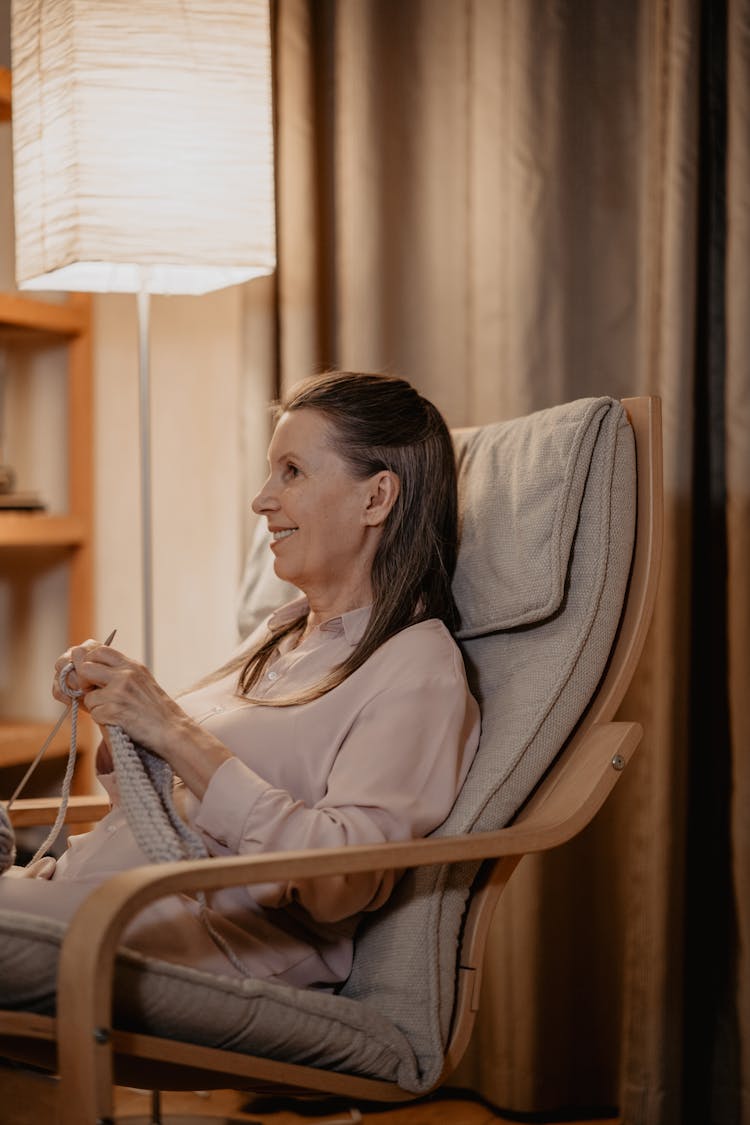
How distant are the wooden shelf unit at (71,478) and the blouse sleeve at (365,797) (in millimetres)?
1167

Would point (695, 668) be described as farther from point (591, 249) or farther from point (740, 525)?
point (591, 249)

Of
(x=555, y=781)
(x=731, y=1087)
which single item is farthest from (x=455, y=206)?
(x=731, y=1087)

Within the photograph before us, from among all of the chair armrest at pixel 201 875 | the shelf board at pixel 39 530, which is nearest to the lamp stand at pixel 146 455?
the shelf board at pixel 39 530

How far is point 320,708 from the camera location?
1.46 metres

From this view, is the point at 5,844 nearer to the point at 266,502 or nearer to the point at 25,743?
the point at 266,502

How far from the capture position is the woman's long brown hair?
5.19 feet

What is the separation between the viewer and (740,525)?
6.33 ft

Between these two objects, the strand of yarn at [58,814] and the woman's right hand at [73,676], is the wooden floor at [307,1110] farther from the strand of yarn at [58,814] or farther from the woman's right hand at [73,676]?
the woman's right hand at [73,676]

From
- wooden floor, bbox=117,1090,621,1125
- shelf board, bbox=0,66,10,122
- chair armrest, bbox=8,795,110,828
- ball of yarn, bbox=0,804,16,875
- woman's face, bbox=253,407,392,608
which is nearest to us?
ball of yarn, bbox=0,804,16,875

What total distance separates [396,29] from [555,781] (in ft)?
4.82

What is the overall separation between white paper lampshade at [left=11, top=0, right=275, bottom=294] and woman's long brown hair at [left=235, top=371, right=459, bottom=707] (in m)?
0.44

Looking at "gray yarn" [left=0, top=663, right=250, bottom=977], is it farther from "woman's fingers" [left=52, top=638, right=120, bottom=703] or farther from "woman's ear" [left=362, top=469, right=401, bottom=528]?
"woman's ear" [left=362, top=469, right=401, bottom=528]

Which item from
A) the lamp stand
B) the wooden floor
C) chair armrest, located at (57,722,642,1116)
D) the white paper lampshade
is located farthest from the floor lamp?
the wooden floor

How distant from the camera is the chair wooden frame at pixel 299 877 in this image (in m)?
1.08
